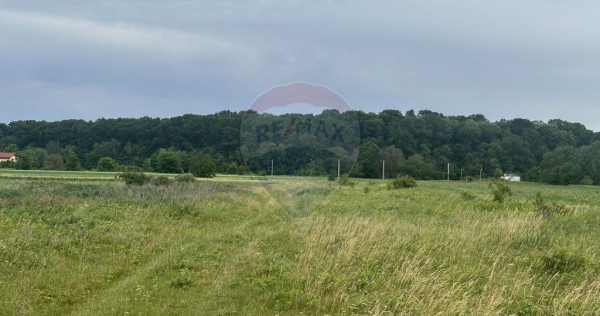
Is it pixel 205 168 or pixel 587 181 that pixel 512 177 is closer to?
pixel 587 181

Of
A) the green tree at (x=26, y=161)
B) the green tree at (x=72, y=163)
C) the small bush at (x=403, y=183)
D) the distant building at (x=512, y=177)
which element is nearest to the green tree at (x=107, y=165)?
the green tree at (x=72, y=163)

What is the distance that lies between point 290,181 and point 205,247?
9.55 meters

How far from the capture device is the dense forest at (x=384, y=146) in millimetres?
81875

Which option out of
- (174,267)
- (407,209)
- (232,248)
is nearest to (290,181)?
(407,209)

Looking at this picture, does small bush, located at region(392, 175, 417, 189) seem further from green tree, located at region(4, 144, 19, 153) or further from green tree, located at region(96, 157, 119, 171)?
green tree, located at region(4, 144, 19, 153)

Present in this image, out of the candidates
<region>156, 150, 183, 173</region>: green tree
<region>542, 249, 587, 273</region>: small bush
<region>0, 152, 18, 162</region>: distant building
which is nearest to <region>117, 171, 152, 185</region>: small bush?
<region>542, 249, 587, 273</region>: small bush

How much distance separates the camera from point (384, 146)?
8012 centimetres

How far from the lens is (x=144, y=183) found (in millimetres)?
44469

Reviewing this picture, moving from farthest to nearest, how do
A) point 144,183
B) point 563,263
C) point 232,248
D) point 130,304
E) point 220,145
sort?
point 220,145 < point 144,183 < point 232,248 < point 563,263 < point 130,304

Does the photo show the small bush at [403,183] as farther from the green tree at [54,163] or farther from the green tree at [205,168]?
the green tree at [54,163]

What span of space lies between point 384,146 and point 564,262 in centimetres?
6928

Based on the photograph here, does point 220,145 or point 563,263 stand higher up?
point 220,145

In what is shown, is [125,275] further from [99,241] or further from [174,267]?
[99,241]

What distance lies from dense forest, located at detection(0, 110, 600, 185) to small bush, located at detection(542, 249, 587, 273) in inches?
1904
